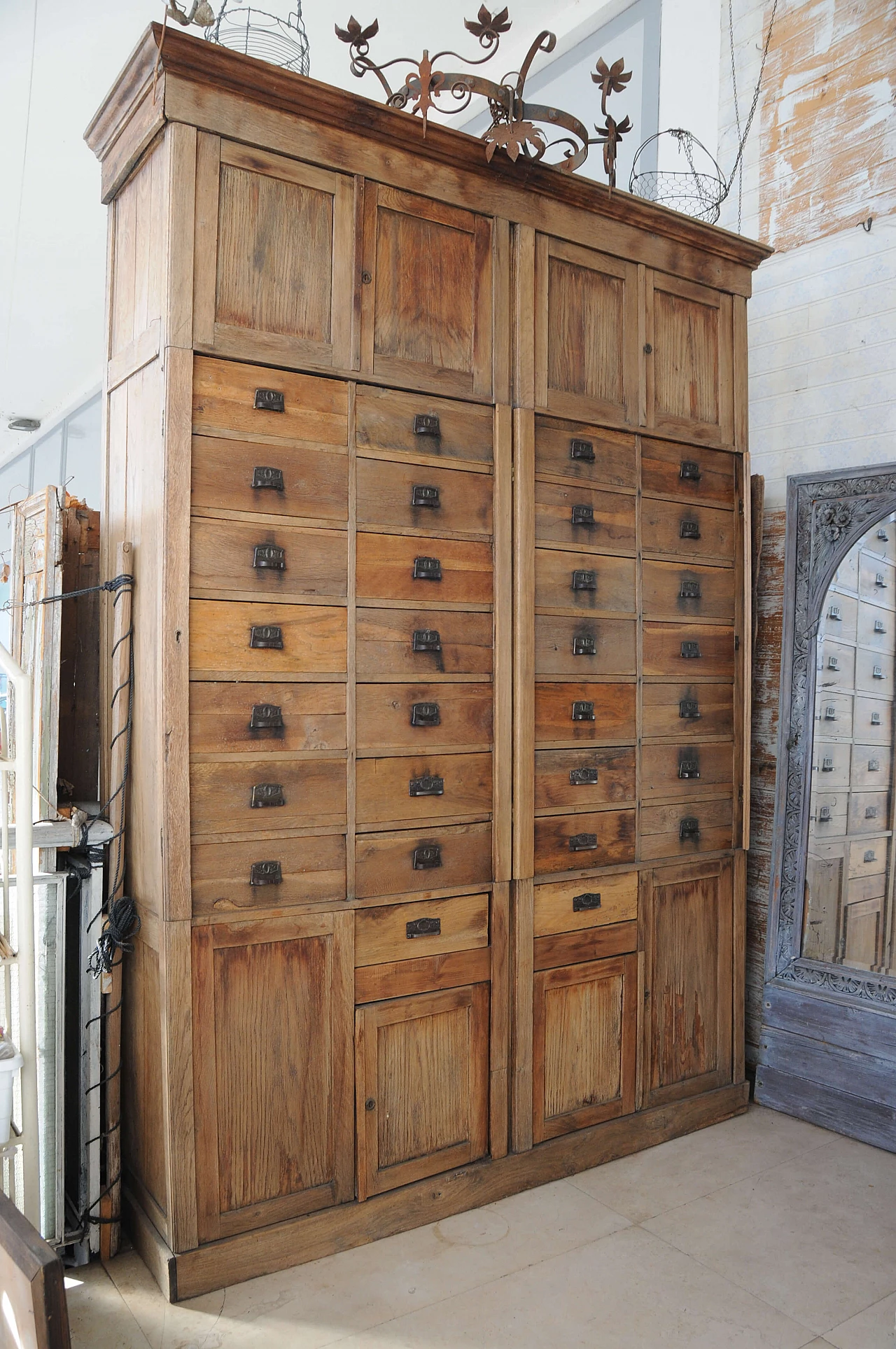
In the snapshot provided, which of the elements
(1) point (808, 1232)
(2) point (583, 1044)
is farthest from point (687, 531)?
(1) point (808, 1232)

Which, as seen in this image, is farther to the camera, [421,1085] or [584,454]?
[584,454]

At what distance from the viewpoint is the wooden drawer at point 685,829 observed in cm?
292

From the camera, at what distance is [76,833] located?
2.33 metres

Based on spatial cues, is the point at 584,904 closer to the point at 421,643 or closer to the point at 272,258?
the point at 421,643

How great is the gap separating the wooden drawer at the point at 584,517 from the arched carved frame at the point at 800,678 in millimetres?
635

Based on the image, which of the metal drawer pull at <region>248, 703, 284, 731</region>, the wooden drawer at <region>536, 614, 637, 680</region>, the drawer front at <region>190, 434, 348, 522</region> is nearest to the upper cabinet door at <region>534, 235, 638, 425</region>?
the wooden drawer at <region>536, 614, 637, 680</region>

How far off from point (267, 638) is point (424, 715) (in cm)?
45

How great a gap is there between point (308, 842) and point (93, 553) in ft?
3.28

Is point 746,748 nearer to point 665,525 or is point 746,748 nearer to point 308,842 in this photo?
point 665,525

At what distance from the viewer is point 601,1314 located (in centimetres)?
210

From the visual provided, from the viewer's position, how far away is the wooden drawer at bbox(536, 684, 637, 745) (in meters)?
2.69

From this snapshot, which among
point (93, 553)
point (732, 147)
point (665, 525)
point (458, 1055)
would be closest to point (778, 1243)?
point (458, 1055)

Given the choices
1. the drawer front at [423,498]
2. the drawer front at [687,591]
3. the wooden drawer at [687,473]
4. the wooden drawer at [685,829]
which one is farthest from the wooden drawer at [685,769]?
the drawer front at [423,498]

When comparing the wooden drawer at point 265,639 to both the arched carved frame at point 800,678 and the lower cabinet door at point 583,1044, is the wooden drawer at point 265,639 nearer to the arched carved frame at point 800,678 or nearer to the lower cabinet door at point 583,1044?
the lower cabinet door at point 583,1044
